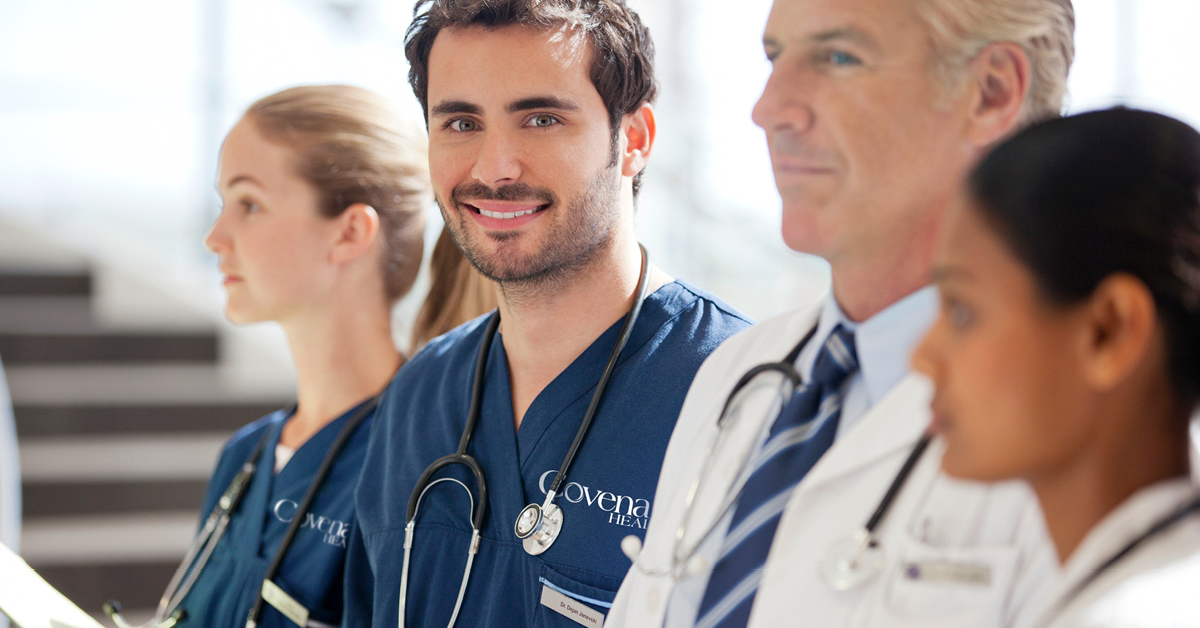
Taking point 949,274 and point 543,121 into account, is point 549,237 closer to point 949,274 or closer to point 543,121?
point 543,121

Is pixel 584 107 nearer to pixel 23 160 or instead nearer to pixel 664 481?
pixel 664 481

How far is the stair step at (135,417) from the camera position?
3047 millimetres

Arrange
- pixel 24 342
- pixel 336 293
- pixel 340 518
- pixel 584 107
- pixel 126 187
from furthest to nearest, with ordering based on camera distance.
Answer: pixel 126 187 < pixel 24 342 < pixel 336 293 < pixel 340 518 < pixel 584 107

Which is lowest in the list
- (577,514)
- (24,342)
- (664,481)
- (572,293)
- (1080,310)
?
(24,342)

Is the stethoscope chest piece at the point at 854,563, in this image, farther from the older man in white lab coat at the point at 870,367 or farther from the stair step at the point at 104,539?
the stair step at the point at 104,539

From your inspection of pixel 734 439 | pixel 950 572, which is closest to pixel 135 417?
pixel 734 439

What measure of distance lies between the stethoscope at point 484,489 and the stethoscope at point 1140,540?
2.27 ft

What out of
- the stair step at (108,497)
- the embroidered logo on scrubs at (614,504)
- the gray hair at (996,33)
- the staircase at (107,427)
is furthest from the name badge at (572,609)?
the stair step at (108,497)

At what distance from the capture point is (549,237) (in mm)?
1240

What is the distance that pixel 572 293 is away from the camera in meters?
1.28

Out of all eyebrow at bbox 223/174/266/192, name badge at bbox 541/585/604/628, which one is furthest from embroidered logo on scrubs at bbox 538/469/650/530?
eyebrow at bbox 223/174/266/192

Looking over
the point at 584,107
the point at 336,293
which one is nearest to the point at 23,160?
the point at 336,293

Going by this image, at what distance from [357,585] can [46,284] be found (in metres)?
2.55

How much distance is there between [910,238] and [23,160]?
3.65 meters
